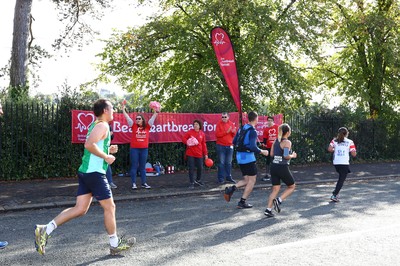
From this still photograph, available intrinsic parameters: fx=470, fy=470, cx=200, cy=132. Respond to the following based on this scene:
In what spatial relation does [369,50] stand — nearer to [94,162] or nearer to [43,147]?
[43,147]

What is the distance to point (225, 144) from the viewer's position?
42.1 feet

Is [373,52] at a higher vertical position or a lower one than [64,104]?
higher

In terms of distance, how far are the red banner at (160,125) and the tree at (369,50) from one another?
10066mm

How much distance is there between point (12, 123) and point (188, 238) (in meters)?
8.44

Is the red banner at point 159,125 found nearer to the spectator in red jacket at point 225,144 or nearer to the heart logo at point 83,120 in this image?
the heart logo at point 83,120

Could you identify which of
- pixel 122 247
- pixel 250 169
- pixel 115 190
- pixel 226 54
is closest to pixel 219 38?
pixel 226 54

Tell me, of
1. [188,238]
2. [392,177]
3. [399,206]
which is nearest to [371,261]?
[188,238]

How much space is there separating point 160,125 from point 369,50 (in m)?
15.5

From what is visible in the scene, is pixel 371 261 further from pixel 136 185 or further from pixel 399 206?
pixel 136 185

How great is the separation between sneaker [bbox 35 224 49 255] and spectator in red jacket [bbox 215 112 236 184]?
7618mm

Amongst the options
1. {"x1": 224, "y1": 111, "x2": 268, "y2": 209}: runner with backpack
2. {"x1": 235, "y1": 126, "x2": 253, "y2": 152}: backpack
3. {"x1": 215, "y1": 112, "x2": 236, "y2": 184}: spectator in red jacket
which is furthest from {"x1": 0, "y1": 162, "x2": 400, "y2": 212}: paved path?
Result: {"x1": 235, "y1": 126, "x2": 253, "y2": 152}: backpack

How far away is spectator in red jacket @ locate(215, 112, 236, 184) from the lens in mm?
12766

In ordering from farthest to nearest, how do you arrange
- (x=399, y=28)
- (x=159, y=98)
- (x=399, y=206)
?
(x=399, y=28) → (x=159, y=98) → (x=399, y=206)

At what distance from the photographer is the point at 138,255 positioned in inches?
223
